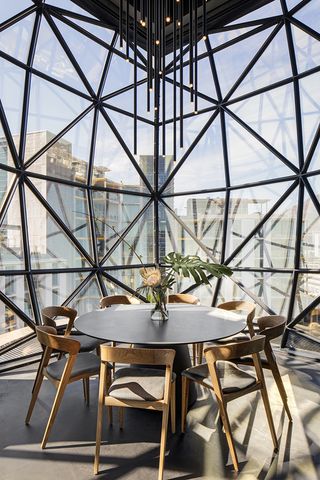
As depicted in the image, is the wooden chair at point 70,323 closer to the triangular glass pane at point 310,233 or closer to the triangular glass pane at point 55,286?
the triangular glass pane at point 55,286

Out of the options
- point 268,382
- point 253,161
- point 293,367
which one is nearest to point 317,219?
point 253,161

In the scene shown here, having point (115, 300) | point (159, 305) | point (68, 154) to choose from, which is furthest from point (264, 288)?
point (68, 154)

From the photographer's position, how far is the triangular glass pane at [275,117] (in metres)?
5.65

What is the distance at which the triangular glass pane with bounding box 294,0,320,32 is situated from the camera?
16.7 feet

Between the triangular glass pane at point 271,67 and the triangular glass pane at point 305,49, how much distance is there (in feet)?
0.59

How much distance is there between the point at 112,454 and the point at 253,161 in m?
5.44

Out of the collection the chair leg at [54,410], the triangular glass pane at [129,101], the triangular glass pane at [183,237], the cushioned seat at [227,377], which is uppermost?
the triangular glass pane at [129,101]

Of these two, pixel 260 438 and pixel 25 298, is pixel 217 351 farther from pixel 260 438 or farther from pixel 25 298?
pixel 25 298

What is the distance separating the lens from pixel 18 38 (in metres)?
4.98

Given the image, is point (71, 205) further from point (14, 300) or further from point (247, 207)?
point (247, 207)

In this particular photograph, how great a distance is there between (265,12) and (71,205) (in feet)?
16.8

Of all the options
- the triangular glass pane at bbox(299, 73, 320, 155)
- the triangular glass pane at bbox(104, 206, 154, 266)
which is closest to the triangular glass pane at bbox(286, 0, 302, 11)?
the triangular glass pane at bbox(299, 73, 320, 155)

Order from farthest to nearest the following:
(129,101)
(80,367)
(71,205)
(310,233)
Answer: (129,101) → (71,205) → (310,233) → (80,367)

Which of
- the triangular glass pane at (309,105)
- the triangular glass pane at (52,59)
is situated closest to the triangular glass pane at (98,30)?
the triangular glass pane at (52,59)
